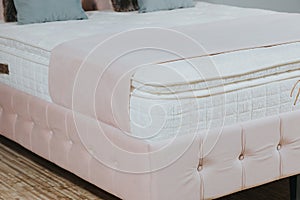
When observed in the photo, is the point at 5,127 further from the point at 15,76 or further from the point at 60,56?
the point at 60,56

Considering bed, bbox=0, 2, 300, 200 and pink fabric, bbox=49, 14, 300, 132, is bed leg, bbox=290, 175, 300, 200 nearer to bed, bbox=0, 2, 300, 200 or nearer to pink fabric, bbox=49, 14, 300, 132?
bed, bbox=0, 2, 300, 200

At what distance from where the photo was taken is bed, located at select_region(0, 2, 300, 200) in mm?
2283

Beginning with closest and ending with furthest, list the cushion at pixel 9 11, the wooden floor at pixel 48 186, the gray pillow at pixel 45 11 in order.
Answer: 1. the wooden floor at pixel 48 186
2. the gray pillow at pixel 45 11
3. the cushion at pixel 9 11

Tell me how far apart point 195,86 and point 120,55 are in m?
0.35

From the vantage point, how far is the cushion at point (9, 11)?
3578 mm

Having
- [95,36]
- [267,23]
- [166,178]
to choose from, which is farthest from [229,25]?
[166,178]

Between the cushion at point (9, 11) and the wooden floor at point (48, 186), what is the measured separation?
0.81m

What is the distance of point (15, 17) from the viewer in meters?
3.60

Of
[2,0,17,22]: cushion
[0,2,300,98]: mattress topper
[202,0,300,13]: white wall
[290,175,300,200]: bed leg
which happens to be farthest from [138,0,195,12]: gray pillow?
[290,175,300,200]: bed leg

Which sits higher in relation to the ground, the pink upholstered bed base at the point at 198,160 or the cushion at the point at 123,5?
the cushion at the point at 123,5

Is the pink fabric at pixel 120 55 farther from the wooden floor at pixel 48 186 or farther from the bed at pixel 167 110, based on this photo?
the wooden floor at pixel 48 186

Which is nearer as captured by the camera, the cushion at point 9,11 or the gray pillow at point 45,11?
the gray pillow at point 45,11

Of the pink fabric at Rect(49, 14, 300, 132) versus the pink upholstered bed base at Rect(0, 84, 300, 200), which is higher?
the pink fabric at Rect(49, 14, 300, 132)

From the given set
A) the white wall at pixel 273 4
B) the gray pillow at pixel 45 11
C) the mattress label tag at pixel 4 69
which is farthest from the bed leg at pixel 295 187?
the white wall at pixel 273 4
